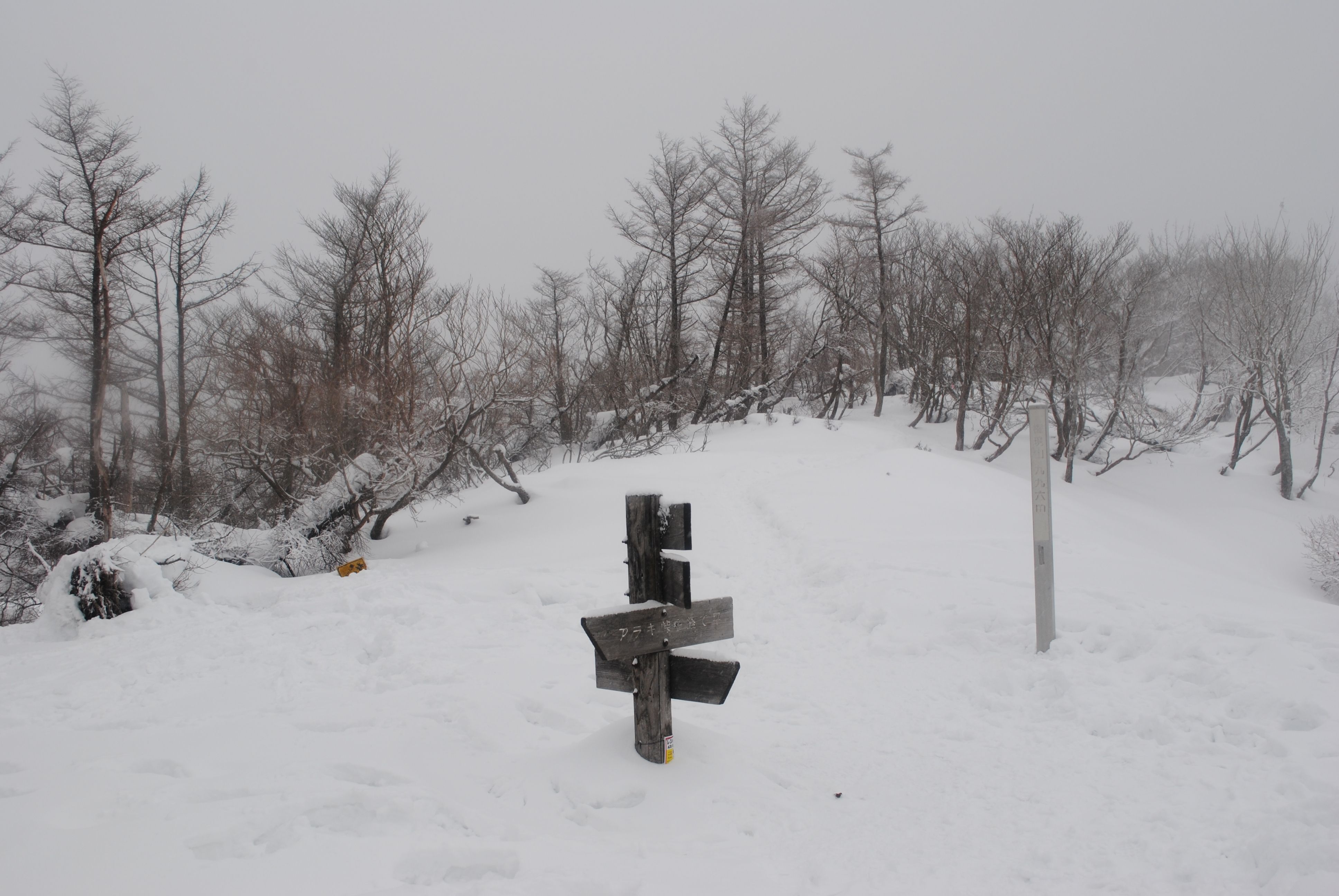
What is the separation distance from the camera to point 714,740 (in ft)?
12.7

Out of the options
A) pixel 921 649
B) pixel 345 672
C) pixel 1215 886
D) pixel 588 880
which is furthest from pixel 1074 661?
pixel 345 672

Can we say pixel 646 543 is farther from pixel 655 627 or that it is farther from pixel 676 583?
pixel 655 627

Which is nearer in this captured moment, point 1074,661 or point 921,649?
point 1074,661

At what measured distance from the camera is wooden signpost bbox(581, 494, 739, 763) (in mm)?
3467

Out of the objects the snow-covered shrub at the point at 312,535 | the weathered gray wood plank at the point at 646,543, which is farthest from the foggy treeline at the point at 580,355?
the weathered gray wood plank at the point at 646,543

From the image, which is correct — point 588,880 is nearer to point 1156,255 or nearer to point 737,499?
point 737,499

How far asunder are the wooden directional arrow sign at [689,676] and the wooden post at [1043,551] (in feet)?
10.2

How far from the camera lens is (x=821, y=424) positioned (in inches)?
804

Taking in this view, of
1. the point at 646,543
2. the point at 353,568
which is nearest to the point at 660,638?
the point at 646,543

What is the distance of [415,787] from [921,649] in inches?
169

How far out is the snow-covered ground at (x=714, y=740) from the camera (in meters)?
2.70

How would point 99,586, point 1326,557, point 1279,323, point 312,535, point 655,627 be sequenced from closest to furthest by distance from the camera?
point 655,627 → point 99,586 → point 312,535 → point 1326,557 → point 1279,323

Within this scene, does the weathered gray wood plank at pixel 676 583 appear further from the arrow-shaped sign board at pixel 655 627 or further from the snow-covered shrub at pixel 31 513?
the snow-covered shrub at pixel 31 513

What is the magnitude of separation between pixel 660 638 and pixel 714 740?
82 centimetres
